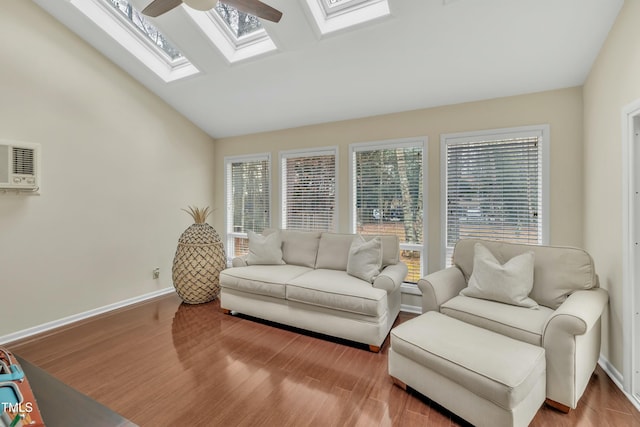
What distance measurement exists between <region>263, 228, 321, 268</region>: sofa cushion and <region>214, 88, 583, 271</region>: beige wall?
1.54ft

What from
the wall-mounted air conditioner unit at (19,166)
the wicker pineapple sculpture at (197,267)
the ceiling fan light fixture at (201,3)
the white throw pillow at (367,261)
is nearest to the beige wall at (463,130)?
the white throw pillow at (367,261)

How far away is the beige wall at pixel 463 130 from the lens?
2.80 meters

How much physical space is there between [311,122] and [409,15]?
1.95 metres

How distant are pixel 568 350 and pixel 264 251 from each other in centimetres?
296

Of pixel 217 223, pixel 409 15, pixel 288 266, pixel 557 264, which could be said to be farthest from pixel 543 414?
pixel 217 223

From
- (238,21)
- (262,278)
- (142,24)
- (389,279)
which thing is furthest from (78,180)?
(389,279)

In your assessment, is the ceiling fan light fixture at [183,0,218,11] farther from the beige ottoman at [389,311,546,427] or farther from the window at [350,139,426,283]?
the beige ottoman at [389,311,546,427]

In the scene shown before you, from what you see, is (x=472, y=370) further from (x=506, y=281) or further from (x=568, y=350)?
(x=506, y=281)

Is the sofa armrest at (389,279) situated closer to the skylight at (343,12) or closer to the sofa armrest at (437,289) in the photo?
the sofa armrest at (437,289)

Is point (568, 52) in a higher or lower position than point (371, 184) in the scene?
higher

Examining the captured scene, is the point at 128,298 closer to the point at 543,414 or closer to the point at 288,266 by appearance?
the point at 288,266

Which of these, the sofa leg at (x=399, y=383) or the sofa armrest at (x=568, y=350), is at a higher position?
the sofa armrest at (x=568, y=350)

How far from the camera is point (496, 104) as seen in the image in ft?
10.1

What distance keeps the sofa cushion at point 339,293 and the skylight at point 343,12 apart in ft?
7.88
